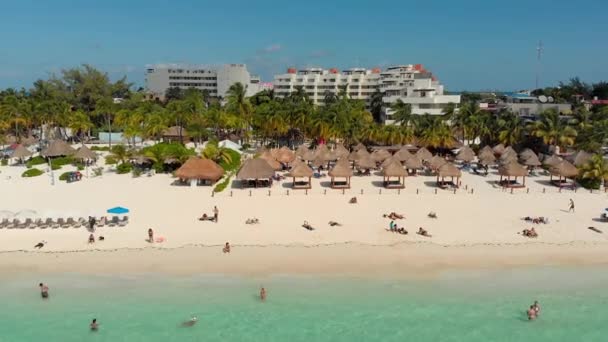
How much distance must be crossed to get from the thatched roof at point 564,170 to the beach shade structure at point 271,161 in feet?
66.8

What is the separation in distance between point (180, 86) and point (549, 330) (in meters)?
119

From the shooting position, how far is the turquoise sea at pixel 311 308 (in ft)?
54.3

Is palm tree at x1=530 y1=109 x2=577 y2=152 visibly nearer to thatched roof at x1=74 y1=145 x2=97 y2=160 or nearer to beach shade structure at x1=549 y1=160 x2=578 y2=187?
beach shade structure at x1=549 y1=160 x2=578 y2=187

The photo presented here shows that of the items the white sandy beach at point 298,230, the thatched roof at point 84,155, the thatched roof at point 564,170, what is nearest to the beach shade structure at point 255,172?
the white sandy beach at point 298,230

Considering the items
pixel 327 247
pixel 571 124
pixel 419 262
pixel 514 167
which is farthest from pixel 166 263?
pixel 571 124

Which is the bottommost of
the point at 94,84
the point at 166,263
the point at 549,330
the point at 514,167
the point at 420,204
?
the point at 549,330

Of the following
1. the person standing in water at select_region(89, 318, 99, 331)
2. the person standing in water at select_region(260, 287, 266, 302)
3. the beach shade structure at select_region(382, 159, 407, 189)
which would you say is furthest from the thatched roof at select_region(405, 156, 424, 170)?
the person standing in water at select_region(89, 318, 99, 331)

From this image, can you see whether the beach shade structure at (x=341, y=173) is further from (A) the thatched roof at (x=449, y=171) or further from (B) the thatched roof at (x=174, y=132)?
(B) the thatched roof at (x=174, y=132)

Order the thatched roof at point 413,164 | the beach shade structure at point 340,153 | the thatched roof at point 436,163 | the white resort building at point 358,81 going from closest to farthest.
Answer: the thatched roof at point 436,163 < the thatched roof at point 413,164 < the beach shade structure at point 340,153 < the white resort building at point 358,81

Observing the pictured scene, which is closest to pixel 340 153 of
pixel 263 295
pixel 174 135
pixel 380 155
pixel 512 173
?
pixel 380 155

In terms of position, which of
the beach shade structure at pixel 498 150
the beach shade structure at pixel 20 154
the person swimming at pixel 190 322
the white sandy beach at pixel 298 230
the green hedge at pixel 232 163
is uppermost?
the beach shade structure at pixel 498 150

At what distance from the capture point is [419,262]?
21.6m

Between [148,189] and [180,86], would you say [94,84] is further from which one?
[180,86]

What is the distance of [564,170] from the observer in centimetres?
3434
